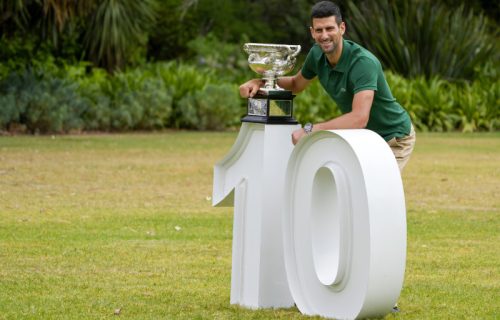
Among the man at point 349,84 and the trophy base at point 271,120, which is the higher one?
the man at point 349,84

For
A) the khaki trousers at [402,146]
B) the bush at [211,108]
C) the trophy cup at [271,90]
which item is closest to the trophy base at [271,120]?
the trophy cup at [271,90]

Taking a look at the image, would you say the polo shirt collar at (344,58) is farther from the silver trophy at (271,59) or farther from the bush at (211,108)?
the bush at (211,108)

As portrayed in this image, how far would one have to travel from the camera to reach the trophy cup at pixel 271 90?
6.83 m

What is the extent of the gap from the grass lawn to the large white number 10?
0.80 ft

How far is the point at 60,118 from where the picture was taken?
21078 mm

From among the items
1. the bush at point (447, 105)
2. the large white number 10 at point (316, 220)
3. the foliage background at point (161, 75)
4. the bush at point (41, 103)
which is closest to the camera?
the large white number 10 at point (316, 220)

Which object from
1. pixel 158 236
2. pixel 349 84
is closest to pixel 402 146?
pixel 349 84

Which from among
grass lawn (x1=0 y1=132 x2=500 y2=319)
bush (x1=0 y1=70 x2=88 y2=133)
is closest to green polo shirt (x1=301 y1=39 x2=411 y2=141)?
grass lawn (x1=0 y1=132 x2=500 y2=319)

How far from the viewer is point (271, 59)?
6871 millimetres

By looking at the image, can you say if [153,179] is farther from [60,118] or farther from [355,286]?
[355,286]

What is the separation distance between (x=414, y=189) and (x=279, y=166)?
7.50m

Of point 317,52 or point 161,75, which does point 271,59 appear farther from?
point 161,75

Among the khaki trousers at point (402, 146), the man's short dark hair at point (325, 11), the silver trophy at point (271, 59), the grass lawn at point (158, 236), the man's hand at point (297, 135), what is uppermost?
the man's short dark hair at point (325, 11)

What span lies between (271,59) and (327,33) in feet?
1.52
